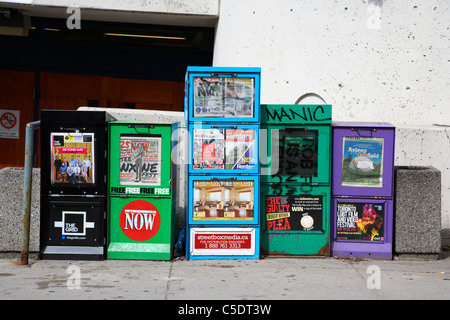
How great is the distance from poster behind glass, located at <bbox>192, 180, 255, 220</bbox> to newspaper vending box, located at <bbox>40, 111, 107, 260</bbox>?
43.1 inches

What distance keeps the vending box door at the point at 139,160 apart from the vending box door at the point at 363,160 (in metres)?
1.98

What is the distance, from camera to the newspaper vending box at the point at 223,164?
6801mm

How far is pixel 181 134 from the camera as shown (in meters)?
7.73

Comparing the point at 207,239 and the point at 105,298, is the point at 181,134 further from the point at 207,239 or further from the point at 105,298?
the point at 105,298

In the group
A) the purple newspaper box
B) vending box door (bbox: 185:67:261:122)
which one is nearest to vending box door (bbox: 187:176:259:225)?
vending box door (bbox: 185:67:261:122)

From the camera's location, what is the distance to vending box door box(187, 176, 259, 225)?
683cm

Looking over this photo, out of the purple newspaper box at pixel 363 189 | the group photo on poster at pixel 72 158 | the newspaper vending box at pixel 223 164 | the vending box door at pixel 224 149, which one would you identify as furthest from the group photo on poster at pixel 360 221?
the group photo on poster at pixel 72 158

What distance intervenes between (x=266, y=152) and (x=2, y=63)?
6518 millimetres

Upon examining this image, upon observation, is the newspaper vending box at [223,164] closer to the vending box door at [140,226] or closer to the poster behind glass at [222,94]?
the poster behind glass at [222,94]

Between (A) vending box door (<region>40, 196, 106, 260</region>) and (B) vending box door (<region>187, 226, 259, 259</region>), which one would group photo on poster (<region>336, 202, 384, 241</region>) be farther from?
(A) vending box door (<region>40, 196, 106, 260</region>)

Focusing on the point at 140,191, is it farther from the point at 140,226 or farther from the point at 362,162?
the point at 362,162

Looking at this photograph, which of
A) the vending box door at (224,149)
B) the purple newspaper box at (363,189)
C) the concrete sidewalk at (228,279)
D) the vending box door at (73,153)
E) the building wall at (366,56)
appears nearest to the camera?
the concrete sidewalk at (228,279)

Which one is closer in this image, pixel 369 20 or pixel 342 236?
pixel 342 236
